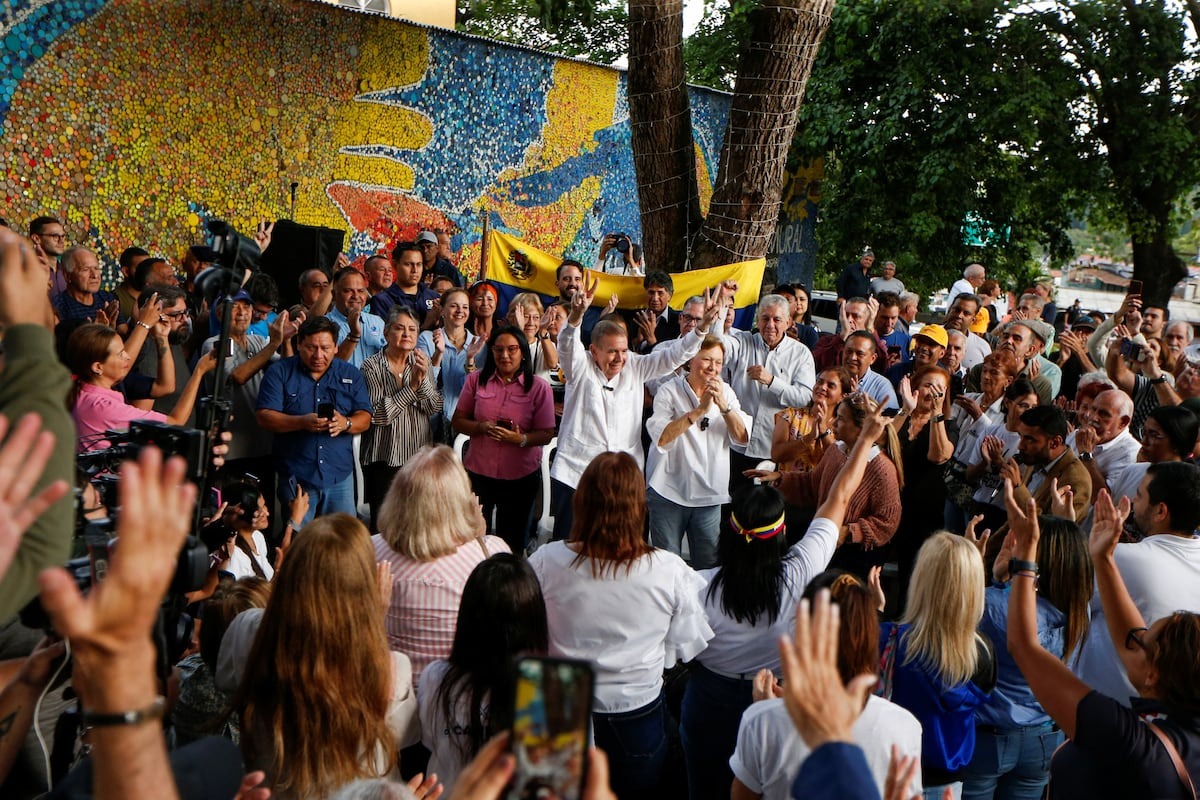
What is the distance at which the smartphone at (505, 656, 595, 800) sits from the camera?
1.17m

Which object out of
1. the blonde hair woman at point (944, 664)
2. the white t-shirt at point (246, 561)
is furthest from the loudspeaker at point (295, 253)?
the blonde hair woman at point (944, 664)

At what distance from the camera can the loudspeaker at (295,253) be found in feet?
30.8

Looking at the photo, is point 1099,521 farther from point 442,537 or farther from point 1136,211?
point 1136,211

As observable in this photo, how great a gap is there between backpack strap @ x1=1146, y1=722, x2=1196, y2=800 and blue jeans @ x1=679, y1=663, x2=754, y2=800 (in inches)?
53.8

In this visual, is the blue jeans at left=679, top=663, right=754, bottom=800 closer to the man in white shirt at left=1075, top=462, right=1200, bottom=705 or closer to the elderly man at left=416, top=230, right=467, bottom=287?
the man in white shirt at left=1075, top=462, right=1200, bottom=705

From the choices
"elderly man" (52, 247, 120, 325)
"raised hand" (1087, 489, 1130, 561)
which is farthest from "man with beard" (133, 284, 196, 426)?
"raised hand" (1087, 489, 1130, 561)

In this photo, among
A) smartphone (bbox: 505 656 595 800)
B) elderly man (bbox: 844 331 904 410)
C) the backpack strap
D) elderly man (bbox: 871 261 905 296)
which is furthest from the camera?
elderly man (bbox: 871 261 905 296)

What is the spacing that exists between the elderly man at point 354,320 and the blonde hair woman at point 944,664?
4594mm

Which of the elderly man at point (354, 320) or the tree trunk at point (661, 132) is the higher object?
the tree trunk at point (661, 132)

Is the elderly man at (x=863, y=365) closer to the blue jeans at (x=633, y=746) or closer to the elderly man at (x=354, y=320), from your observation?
the elderly man at (x=354, y=320)

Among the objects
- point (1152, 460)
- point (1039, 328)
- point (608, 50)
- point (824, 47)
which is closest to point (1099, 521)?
point (1152, 460)

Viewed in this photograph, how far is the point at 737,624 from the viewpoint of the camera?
3.48 m

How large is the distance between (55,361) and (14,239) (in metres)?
0.20

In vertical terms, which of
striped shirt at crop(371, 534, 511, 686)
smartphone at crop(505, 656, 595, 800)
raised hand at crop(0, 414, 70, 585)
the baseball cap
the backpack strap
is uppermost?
raised hand at crop(0, 414, 70, 585)
